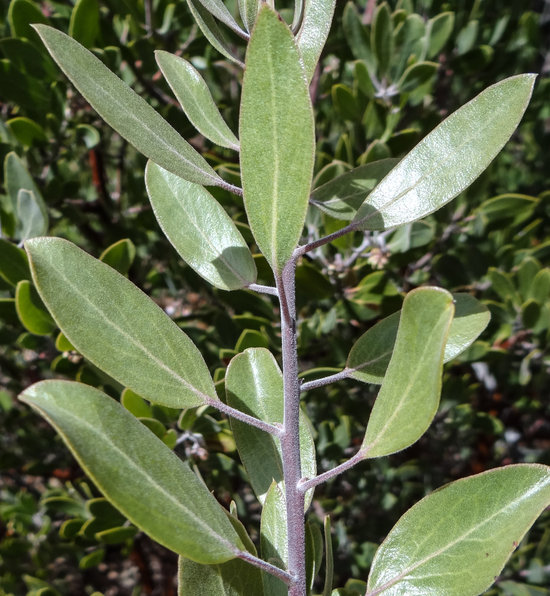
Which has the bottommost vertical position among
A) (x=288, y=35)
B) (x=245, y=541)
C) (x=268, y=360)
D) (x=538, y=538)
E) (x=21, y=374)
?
(x=538, y=538)

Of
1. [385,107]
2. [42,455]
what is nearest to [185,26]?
[385,107]

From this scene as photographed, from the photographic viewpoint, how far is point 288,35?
17.8 inches

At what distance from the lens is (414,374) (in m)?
0.50

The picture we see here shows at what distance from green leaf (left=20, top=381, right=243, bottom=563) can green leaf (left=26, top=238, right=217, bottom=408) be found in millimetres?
94

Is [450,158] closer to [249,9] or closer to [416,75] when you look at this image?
[249,9]

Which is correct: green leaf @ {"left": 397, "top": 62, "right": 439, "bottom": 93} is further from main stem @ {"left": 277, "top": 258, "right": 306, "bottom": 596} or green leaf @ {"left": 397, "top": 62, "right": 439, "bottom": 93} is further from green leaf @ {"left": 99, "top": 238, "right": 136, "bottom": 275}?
main stem @ {"left": 277, "top": 258, "right": 306, "bottom": 596}

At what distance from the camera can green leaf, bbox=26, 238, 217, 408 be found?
1.78 feet

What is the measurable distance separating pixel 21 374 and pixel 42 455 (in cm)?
21

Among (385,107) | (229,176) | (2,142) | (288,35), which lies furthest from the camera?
(385,107)

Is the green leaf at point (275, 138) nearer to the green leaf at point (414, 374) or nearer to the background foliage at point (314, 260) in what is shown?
the green leaf at point (414, 374)

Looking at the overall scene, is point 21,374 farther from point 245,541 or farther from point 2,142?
point 245,541

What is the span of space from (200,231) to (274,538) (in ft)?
1.09

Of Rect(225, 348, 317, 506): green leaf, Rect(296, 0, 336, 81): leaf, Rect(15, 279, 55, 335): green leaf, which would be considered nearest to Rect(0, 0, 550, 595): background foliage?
Rect(15, 279, 55, 335): green leaf

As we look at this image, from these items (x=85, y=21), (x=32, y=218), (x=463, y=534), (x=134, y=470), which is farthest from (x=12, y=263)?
(x=463, y=534)
